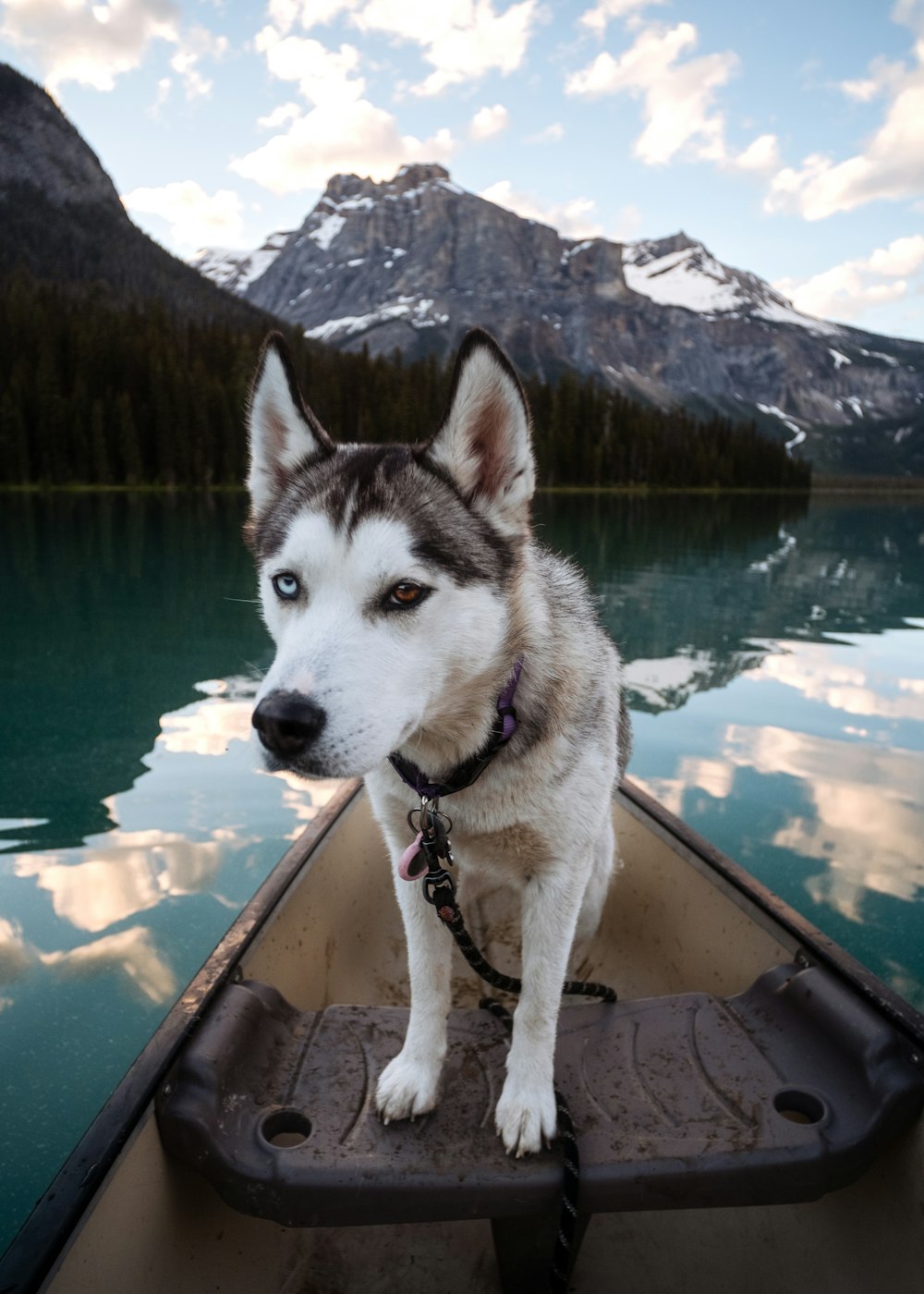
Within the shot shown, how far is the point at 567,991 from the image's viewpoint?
11.8 feet

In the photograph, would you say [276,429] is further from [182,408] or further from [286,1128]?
[182,408]

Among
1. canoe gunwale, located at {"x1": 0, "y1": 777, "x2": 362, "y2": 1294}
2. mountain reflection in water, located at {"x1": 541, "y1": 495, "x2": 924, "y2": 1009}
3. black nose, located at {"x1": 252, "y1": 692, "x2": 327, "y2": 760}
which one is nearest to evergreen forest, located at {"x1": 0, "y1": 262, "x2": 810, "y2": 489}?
mountain reflection in water, located at {"x1": 541, "y1": 495, "x2": 924, "y2": 1009}

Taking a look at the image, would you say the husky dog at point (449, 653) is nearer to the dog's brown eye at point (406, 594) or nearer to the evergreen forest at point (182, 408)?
the dog's brown eye at point (406, 594)

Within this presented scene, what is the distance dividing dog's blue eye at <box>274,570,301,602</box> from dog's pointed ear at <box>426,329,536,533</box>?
31.3 inches

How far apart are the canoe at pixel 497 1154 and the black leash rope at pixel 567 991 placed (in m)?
0.07

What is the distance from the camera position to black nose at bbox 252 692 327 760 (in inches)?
85.8

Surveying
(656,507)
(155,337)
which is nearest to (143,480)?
(155,337)

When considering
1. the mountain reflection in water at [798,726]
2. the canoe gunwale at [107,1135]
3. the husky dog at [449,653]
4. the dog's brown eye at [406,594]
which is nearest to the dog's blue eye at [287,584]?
the husky dog at [449,653]

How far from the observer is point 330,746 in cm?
225

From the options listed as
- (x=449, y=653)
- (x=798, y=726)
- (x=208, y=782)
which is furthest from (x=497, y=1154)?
(x=798, y=726)

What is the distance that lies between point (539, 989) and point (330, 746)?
1.50 metres

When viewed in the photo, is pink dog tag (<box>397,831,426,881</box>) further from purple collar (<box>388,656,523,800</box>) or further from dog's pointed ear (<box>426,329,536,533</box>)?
dog's pointed ear (<box>426,329,536,533</box>)

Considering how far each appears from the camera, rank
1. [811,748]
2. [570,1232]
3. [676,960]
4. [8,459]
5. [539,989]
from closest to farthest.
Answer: [570,1232]
[539,989]
[676,960]
[811,748]
[8,459]

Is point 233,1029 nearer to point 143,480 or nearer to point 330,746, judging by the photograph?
point 330,746
